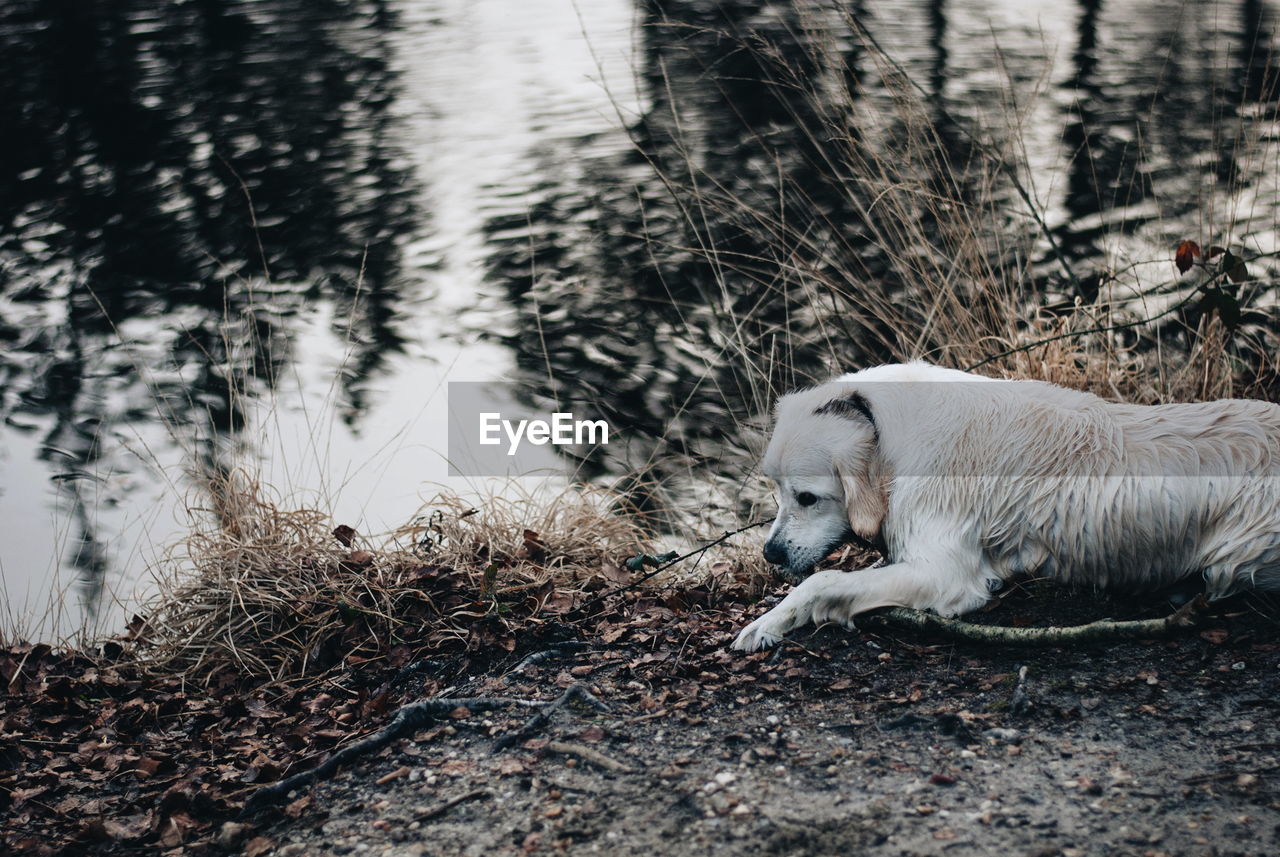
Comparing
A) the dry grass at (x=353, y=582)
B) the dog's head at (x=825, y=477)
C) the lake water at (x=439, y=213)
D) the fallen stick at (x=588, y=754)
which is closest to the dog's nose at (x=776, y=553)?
the dog's head at (x=825, y=477)

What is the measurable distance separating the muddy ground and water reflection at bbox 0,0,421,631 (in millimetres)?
2730

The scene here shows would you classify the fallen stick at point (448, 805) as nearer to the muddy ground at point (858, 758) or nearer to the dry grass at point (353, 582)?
the muddy ground at point (858, 758)

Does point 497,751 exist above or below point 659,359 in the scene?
above

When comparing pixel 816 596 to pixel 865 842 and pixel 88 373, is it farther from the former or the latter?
pixel 88 373

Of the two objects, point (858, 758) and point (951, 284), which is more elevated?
point (951, 284)

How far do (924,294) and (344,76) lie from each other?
922 centimetres

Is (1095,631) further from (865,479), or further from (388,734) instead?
(388,734)

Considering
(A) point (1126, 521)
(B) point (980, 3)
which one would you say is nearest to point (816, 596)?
(A) point (1126, 521)

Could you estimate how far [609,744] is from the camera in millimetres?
3223

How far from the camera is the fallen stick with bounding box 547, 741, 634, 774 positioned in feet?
10.1

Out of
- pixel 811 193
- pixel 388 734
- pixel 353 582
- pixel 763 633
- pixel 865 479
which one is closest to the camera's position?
pixel 388 734

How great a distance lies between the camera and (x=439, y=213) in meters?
10.1

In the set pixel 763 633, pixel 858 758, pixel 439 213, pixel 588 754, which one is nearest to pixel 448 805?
pixel 588 754

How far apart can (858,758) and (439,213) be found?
26.4 ft
